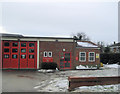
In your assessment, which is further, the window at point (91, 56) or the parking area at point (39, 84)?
the window at point (91, 56)

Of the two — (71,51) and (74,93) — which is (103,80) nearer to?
(74,93)

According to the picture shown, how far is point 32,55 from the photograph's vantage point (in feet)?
51.1

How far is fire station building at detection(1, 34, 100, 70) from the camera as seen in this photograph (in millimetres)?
15336

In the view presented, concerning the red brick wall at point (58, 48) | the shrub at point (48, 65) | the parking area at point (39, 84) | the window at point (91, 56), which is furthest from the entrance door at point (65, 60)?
the parking area at point (39, 84)

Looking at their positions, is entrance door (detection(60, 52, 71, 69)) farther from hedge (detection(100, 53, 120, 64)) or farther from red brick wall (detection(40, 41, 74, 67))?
hedge (detection(100, 53, 120, 64))

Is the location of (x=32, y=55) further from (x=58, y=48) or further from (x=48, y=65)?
(x=58, y=48)

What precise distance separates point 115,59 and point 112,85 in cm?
1950

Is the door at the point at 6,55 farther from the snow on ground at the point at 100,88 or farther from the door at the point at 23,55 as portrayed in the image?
the snow on ground at the point at 100,88

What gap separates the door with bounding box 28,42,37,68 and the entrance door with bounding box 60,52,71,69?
340 cm

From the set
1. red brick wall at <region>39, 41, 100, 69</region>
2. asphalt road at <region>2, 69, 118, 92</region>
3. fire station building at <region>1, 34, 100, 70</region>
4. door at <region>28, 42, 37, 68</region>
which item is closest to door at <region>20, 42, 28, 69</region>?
fire station building at <region>1, 34, 100, 70</region>

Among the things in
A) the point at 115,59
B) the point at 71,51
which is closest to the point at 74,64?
the point at 71,51

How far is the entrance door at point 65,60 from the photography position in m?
16.0

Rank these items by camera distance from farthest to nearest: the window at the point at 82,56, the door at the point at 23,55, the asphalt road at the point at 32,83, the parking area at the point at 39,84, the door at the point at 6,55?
1. the window at the point at 82,56
2. the door at the point at 23,55
3. the door at the point at 6,55
4. the asphalt road at the point at 32,83
5. the parking area at the point at 39,84

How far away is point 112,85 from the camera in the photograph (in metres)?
6.86
